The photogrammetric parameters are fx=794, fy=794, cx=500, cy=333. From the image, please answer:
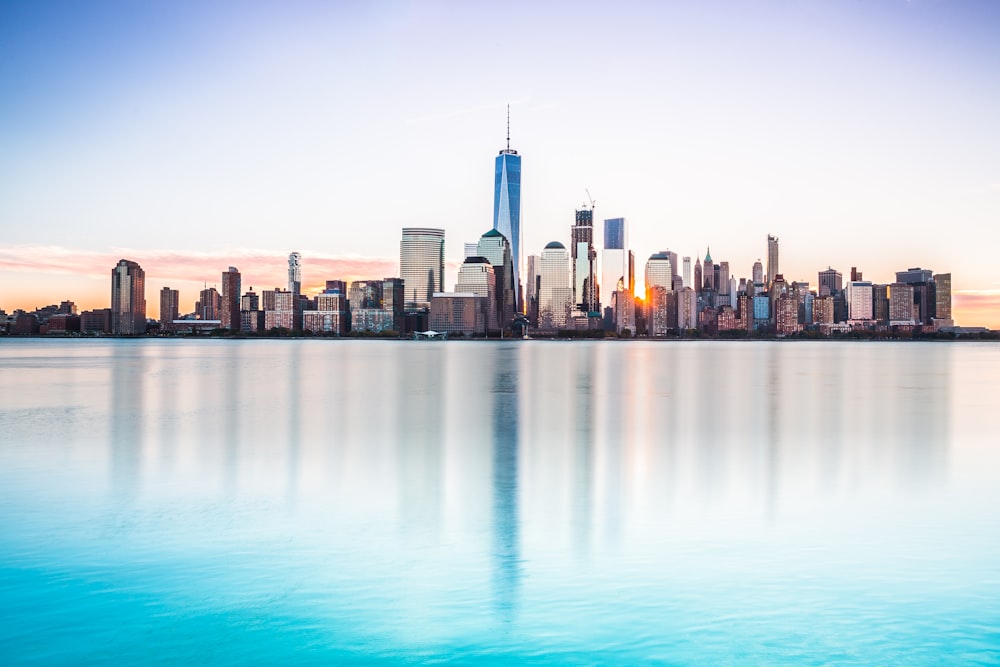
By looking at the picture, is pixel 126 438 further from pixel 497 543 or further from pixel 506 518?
pixel 497 543

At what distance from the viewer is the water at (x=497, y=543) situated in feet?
34.8

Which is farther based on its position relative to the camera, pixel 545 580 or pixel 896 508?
pixel 896 508

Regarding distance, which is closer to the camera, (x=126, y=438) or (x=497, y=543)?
(x=497, y=543)

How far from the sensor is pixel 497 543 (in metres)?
15.5

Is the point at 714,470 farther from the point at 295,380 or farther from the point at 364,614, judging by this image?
the point at 295,380

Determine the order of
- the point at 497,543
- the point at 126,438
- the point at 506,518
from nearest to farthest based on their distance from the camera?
the point at 497,543, the point at 506,518, the point at 126,438

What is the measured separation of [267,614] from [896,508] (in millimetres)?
15092

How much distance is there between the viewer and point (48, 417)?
3862 centimetres

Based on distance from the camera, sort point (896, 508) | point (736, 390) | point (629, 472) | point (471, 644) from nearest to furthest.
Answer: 1. point (471, 644)
2. point (896, 508)
3. point (629, 472)
4. point (736, 390)

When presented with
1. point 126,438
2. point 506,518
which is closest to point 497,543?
point 506,518

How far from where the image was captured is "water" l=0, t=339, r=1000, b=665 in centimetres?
1061

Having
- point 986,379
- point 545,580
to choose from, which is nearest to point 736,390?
point 986,379

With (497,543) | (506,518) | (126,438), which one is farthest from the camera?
(126,438)

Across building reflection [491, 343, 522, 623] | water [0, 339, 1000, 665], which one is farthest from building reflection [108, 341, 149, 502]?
building reflection [491, 343, 522, 623]
